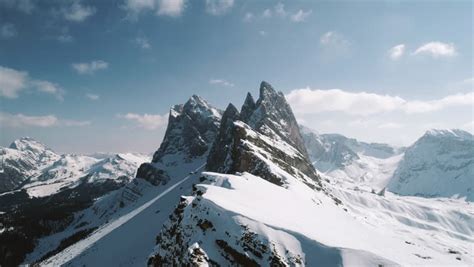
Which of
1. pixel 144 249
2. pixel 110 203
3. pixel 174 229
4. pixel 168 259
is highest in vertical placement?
pixel 174 229

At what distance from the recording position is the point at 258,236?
1276 inches

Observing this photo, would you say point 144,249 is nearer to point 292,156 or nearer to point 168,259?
point 168,259

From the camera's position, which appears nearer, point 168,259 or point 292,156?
point 168,259

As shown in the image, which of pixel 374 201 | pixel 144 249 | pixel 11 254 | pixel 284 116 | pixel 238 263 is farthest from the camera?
pixel 374 201

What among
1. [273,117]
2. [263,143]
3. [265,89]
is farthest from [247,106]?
[263,143]

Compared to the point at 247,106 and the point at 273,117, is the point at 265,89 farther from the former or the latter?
the point at 273,117

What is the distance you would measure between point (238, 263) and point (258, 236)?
3402 millimetres

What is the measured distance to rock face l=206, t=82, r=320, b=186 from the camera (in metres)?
74.2

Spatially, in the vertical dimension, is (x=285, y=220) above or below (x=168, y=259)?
above

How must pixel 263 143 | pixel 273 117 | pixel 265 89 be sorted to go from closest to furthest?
pixel 263 143, pixel 273 117, pixel 265 89

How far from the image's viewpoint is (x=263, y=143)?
310 feet

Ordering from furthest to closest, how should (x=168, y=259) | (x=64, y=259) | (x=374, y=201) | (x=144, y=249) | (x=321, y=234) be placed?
(x=374, y=201)
(x=64, y=259)
(x=144, y=249)
(x=321, y=234)
(x=168, y=259)

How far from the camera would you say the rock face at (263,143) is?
244 ft

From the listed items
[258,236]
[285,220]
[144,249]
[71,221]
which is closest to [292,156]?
[144,249]
